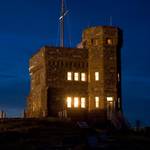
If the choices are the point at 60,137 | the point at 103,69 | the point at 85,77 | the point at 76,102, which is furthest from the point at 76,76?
the point at 60,137

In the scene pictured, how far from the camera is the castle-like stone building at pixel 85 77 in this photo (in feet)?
213

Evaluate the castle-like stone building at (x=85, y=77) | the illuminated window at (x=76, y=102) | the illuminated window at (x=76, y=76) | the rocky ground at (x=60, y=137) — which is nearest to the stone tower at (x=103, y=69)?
the castle-like stone building at (x=85, y=77)

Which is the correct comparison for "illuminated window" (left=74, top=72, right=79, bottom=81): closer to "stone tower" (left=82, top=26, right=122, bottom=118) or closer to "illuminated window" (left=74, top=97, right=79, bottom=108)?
"stone tower" (left=82, top=26, right=122, bottom=118)

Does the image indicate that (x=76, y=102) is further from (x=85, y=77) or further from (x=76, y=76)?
(x=85, y=77)

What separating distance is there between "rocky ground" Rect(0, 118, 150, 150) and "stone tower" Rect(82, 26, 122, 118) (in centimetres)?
771

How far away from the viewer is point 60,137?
50.0 m

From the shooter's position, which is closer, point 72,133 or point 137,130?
point 72,133

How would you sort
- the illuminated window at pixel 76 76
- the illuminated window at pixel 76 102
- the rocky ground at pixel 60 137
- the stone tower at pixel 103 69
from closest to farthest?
the rocky ground at pixel 60 137
the stone tower at pixel 103 69
the illuminated window at pixel 76 102
the illuminated window at pixel 76 76

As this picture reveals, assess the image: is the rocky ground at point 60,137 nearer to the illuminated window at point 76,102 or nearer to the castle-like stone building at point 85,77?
the castle-like stone building at point 85,77

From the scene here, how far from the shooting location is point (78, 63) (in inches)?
2625

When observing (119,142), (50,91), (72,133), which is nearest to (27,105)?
(50,91)

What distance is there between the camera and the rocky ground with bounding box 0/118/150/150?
4609 cm

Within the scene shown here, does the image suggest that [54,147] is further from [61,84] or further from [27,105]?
[27,105]

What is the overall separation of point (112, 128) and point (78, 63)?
11111mm
